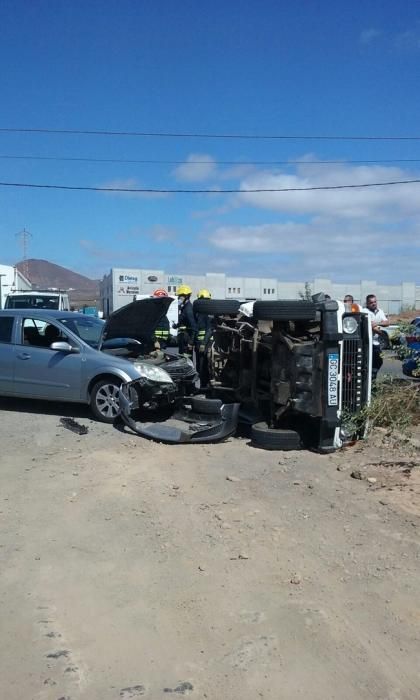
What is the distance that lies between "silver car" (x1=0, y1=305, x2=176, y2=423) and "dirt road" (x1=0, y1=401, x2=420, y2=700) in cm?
198

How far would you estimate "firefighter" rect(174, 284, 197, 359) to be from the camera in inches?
438

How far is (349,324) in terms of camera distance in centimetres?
652

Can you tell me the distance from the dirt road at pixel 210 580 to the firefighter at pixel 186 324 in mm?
5019

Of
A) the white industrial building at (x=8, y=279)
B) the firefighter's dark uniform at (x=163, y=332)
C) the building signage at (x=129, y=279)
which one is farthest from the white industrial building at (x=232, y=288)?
the firefighter's dark uniform at (x=163, y=332)

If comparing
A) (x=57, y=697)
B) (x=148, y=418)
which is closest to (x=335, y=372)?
(x=148, y=418)

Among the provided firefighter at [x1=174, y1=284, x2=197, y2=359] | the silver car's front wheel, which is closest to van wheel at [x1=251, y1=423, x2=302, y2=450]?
the silver car's front wheel

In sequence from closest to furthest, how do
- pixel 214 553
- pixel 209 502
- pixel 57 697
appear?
pixel 57 697, pixel 214 553, pixel 209 502

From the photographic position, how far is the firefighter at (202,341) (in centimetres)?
933

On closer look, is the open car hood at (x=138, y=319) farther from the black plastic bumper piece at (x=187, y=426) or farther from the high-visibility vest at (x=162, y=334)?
the black plastic bumper piece at (x=187, y=426)

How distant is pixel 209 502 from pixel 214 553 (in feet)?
3.30

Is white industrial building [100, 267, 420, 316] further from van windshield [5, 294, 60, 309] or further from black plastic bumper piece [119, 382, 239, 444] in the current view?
black plastic bumper piece [119, 382, 239, 444]

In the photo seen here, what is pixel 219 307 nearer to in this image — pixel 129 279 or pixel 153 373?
pixel 153 373

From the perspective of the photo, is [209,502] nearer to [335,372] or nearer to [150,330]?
[335,372]

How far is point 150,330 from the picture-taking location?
30.6 ft
